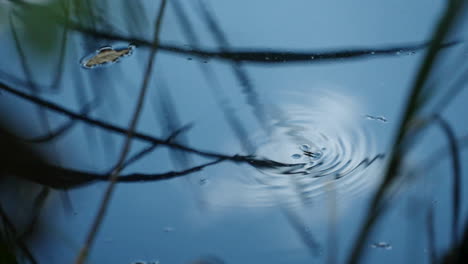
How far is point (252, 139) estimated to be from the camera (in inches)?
47.3

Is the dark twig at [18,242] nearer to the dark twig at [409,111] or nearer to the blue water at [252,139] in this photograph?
the blue water at [252,139]

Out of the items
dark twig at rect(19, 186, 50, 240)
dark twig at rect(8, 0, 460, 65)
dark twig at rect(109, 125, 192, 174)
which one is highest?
dark twig at rect(8, 0, 460, 65)

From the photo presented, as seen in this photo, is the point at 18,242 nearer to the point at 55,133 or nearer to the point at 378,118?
the point at 55,133

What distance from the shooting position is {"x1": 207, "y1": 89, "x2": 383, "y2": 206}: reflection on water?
1.09 metres

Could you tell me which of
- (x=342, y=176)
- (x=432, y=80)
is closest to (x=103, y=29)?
(x=342, y=176)

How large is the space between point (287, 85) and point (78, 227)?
1.75ft

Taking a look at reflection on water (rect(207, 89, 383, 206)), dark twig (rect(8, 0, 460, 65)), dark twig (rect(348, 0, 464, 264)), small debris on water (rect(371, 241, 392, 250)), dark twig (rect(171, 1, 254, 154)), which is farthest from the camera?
dark twig (rect(8, 0, 460, 65))

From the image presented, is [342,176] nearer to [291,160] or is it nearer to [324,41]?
[291,160]

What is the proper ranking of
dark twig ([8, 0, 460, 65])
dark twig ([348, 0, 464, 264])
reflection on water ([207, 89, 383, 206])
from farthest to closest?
dark twig ([8, 0, 460, 65]), reflection on water ([207, 89, 383, 206]), dark twig ([348, 0, 464, 264])

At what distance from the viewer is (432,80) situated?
0.49 metres

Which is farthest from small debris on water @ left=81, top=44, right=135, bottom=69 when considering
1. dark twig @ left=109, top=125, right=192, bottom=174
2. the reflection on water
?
the reflection on water

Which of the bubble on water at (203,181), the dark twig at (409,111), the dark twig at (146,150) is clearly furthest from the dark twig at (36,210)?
the dark twig at (409,111)

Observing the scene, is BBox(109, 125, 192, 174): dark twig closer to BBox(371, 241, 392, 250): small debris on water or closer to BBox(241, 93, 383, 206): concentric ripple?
BBox(241, 93, 383, 206): concentric ripple

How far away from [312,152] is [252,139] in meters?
0.12
